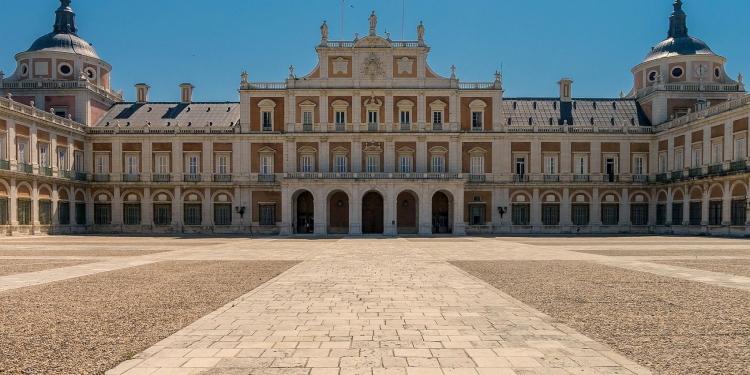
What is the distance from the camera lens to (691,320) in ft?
32.0

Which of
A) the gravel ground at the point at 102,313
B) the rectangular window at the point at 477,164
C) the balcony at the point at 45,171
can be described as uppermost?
the rectangular window at the point at 477,164

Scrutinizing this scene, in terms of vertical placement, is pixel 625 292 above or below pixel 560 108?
below

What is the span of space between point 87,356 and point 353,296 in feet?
19.5

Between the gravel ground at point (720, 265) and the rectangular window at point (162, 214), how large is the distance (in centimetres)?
4294

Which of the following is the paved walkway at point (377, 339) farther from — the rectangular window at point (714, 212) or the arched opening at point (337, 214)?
the arched opening at point (337, 214)

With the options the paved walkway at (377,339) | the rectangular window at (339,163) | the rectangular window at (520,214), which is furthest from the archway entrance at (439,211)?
the paved walkway at (377,339)

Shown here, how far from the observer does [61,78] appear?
5338cm

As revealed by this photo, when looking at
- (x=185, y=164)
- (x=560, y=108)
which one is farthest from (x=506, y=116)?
(x=185, y=164)

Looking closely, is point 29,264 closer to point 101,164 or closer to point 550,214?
point 101,164

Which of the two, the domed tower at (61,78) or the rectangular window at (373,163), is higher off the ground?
the domed tower at (61,78)

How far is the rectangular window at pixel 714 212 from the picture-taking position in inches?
1641

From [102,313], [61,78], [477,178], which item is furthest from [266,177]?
[102,313]

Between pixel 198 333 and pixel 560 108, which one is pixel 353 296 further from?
pixel 560 108

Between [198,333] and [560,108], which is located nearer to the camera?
[198,333]
